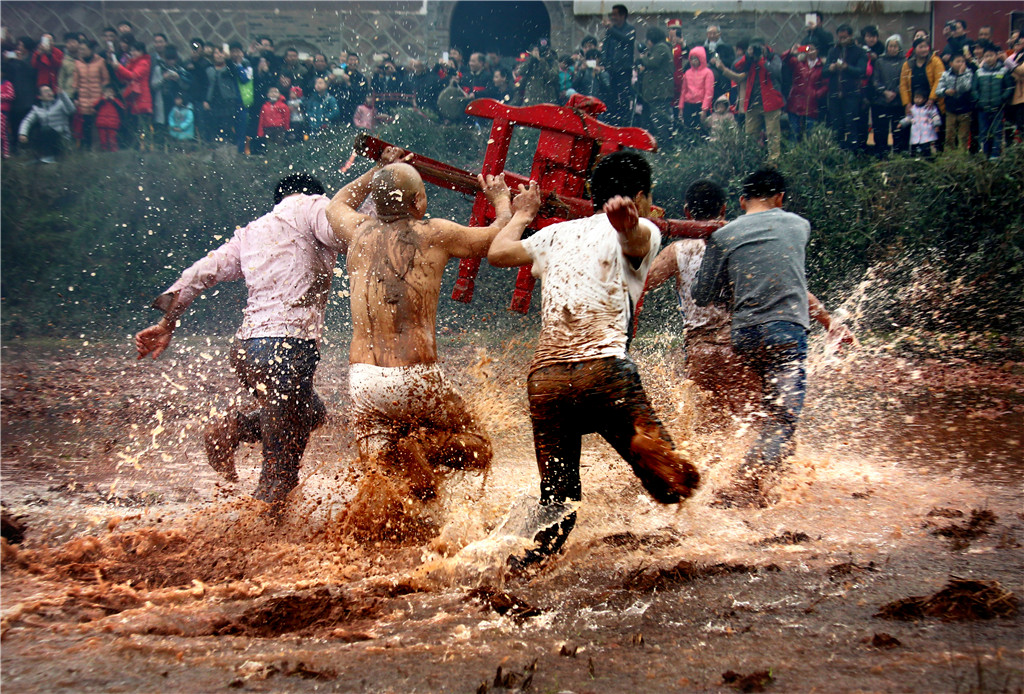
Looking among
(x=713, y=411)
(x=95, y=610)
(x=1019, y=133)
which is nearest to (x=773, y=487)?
(x=713, y=411)

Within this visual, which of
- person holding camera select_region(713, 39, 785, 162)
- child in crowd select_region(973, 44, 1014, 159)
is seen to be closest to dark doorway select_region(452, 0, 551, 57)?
person holding camera select_region(713, 39, 785, 162)

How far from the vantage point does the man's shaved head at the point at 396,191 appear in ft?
10.9

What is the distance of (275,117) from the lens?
1010cm

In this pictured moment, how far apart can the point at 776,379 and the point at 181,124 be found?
9.24 metres

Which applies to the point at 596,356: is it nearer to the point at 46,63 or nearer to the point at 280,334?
the point at 280,334

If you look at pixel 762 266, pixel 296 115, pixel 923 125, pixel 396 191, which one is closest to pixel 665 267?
pixel 762 266

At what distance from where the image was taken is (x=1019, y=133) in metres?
7.43

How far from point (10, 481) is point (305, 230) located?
246cm

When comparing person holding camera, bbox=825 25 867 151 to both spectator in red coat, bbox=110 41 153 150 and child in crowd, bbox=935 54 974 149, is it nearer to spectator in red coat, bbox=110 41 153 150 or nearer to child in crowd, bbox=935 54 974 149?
child in crowd, bbox=935 54 974 149

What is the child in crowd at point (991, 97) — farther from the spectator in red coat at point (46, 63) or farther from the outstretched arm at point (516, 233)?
the spectator in red coat at point (46, 63)

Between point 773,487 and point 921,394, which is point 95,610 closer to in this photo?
point 773,487

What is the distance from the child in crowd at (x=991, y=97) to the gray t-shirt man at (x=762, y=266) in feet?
15.8

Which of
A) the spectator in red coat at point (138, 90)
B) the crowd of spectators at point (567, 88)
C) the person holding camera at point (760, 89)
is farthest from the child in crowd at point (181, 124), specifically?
the person holding camera at point (760, 89)

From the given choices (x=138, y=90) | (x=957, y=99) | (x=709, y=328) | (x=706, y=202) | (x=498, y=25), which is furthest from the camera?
(x=498, y=25)
